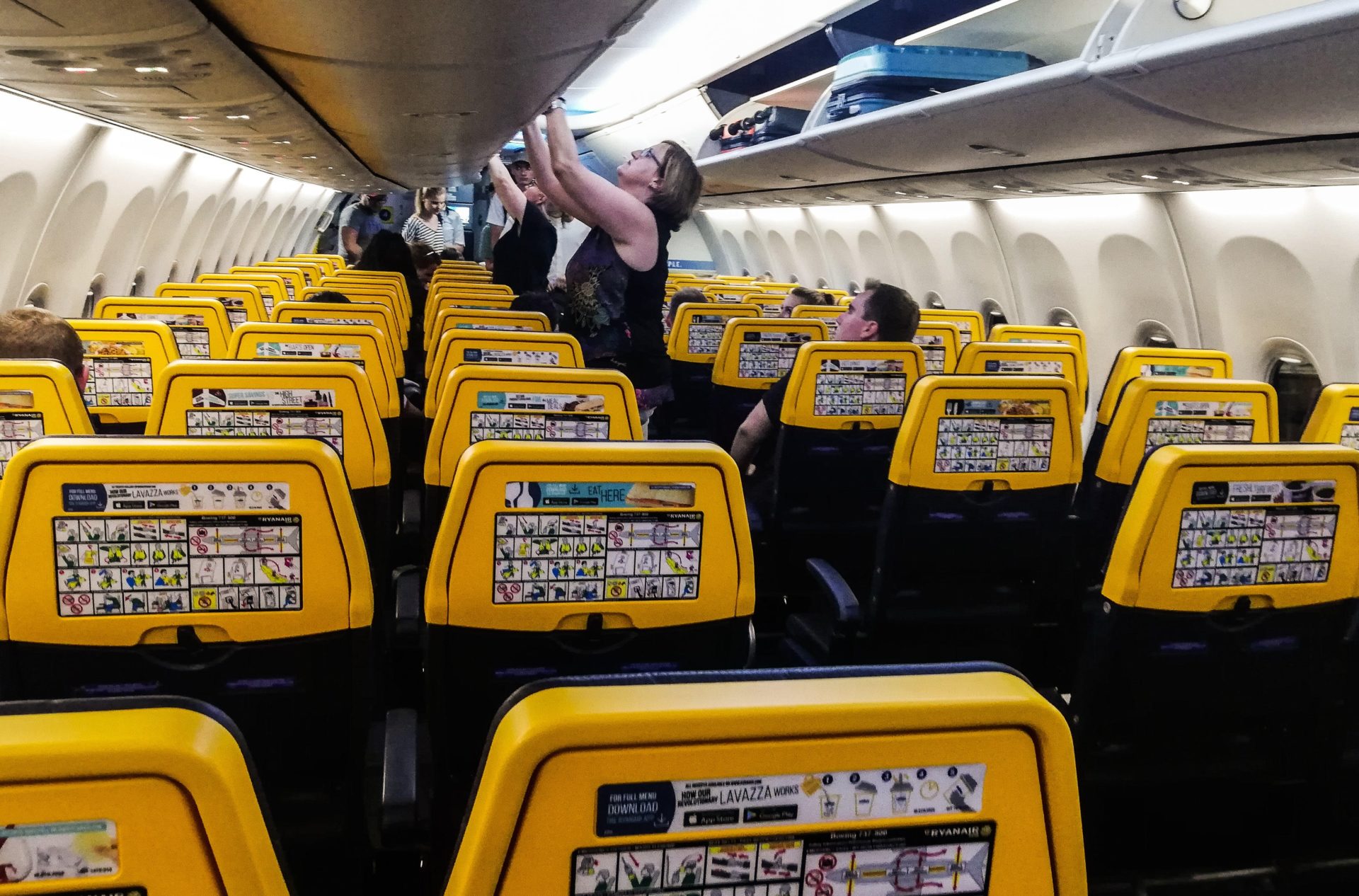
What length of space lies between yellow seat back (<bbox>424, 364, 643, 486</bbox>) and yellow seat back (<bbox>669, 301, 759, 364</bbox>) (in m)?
4.18

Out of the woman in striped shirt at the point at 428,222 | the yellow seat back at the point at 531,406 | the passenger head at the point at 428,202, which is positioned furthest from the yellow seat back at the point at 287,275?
the yellow seat back at the point at 531,406

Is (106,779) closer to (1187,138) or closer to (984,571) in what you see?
(984,571)

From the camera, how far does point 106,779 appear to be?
0.81m

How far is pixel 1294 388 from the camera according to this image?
6.30 m

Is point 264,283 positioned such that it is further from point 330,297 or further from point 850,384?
point 850,384

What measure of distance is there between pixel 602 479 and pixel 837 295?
9.06 meters

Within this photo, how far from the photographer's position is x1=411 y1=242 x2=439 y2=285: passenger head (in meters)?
13.4

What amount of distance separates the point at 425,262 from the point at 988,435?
11265 mm

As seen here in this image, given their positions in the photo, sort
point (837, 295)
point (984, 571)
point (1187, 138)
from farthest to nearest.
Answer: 1. point (837, 295)
2. point (1187, 138)
3. point (984, 571)

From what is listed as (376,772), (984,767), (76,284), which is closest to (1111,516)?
(376,772)

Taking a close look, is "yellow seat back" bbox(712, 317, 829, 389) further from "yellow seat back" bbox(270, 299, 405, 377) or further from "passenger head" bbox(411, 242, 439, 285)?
"passenger head" bbox(411, 242, 439, 285)

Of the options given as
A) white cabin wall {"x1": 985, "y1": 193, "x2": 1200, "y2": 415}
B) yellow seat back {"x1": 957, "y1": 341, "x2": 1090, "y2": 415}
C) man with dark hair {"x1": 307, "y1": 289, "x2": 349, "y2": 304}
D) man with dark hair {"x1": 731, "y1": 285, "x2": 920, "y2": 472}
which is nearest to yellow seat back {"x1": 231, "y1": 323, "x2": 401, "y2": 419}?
man with dark hair {"x1": 731, "y1": 285, "x2": 920, "y2": 472}

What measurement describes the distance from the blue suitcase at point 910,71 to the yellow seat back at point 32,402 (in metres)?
4.92

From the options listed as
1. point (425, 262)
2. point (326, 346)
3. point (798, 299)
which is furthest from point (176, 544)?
point (425, 262)
